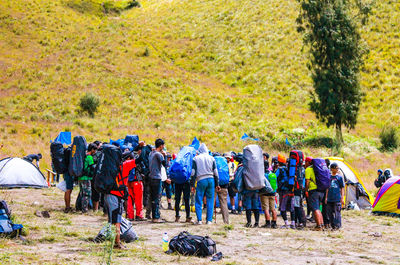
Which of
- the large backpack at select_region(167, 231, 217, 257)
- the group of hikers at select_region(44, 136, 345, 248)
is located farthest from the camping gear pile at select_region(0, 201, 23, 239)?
the group of hikers at select_region(44, 136, 345, 248)

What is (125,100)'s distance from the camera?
4119cm

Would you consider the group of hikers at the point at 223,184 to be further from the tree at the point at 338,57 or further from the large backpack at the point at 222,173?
the tree at the point at 338,57

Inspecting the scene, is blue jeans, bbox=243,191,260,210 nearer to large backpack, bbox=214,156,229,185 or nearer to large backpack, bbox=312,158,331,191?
large backpack, bbox=214,156,229,185

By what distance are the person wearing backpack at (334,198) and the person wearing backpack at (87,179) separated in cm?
614

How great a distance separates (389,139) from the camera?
3278 centimetres

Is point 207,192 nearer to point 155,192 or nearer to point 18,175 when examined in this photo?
point 155,192

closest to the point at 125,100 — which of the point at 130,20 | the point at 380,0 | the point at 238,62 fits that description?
the point at 238,62

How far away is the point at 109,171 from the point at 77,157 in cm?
465

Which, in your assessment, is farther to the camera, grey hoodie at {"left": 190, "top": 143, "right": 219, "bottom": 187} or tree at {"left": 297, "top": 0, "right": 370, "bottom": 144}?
tree at {"left": 297, "top": 0, "right": 370, "bottom": 144}

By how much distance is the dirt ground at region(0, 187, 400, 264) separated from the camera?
24.8 ft

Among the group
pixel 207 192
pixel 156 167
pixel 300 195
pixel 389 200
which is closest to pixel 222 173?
pixel 207 192

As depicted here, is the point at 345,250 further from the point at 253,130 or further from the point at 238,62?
the point at 238,62

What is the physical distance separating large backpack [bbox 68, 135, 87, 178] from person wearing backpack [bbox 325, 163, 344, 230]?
632 cm

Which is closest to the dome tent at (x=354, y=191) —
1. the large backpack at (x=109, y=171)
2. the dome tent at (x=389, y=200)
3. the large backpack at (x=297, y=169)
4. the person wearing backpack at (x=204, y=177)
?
the dome tent at (x=389, y=200)
